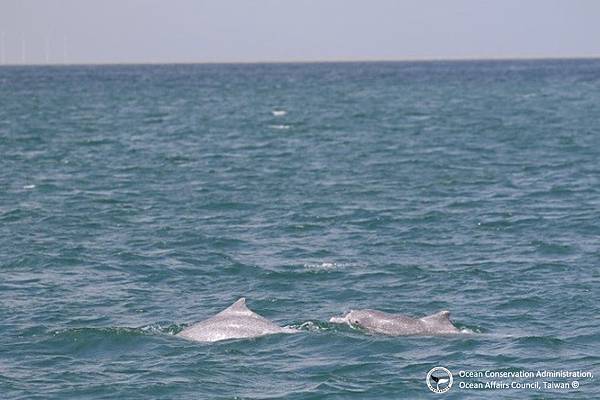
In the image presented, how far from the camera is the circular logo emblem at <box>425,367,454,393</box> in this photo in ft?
62.6

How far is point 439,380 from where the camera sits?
63.8 ft

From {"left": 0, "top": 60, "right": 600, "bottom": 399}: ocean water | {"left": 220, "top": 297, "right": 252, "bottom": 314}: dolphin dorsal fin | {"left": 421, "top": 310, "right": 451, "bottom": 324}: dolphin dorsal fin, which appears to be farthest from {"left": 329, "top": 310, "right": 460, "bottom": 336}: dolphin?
{"left": 220, "top": 297, "right": 252, "bottom": 314}: dolphin dorsal fin

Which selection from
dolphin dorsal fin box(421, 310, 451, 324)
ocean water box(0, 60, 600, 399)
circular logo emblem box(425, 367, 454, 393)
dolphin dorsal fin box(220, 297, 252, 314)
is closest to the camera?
circular logo emblem box(425, 367, 454, 393)

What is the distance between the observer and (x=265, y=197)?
4109 cm

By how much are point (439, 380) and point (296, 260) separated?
418 inches

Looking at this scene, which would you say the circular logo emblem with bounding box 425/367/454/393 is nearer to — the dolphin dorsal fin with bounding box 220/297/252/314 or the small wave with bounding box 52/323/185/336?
the dolphin dorsal fin with bounding box 220/297/252/314

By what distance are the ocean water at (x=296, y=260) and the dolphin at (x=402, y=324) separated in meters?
0.29

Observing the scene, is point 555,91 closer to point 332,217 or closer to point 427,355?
point 332,217

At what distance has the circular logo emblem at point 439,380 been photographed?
19094mm

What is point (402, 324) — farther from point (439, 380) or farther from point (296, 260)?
point (296, 260)

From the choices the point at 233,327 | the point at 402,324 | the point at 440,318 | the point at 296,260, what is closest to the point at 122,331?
the point at 233,327

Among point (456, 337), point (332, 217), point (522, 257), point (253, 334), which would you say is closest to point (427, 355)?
point (456, 337)

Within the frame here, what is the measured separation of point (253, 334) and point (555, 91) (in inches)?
4279

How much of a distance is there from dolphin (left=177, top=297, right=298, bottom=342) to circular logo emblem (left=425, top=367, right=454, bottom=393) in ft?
11.8
